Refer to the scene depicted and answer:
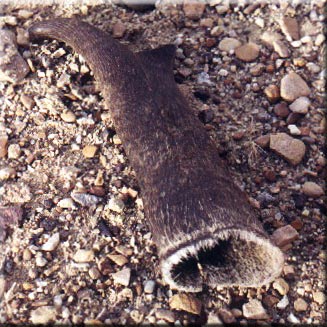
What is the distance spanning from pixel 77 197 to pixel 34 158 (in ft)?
1.22

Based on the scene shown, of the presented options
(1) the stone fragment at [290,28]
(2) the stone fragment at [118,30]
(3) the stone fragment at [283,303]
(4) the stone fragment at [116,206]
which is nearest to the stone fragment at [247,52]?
(1) the stone fragment at [290,28]

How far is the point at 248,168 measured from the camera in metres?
2.90

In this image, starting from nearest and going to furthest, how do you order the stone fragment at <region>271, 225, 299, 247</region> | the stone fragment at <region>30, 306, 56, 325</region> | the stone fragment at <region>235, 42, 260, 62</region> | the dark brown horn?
the dark brown horn
the stone fragment at <region>30, 306, 56, 325</region>
the stone fragment at <region>271, 225, 299, 247</region>
the stone fragment at <region>235, 42, 260, 62</region>

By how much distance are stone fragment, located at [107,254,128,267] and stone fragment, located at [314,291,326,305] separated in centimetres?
91

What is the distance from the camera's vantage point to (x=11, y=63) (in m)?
3.18

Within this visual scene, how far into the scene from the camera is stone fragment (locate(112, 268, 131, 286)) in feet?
8.23

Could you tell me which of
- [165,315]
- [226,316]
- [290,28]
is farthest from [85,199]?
[290,28]

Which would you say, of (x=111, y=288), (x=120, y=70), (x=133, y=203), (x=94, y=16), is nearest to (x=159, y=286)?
(x=111, y=288)

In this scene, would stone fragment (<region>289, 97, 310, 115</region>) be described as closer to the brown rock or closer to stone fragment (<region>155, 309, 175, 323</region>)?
the brown rock

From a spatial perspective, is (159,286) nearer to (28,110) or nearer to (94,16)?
(28,110)

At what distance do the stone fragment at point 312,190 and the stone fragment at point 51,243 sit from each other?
1300 mm

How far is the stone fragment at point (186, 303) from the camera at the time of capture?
2.46 meters

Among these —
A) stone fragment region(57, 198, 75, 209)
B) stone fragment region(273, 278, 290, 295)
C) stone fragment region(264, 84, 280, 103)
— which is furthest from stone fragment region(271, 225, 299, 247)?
stone fragment region(57, 198, 75, 209)

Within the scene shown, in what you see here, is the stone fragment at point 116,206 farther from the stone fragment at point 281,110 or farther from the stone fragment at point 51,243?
the stone fragment at point 281,110
